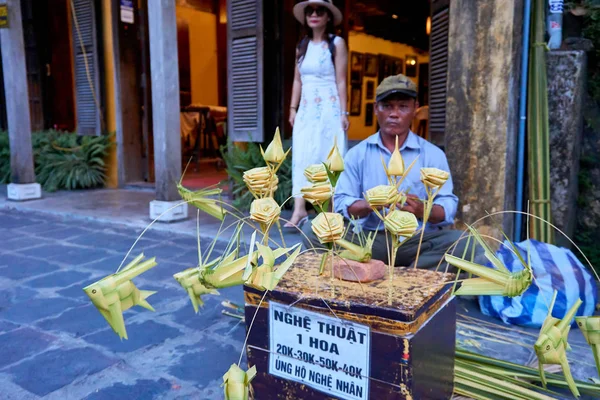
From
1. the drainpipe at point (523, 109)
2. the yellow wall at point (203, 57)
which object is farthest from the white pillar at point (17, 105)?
the drainpipe at point (523, 109)

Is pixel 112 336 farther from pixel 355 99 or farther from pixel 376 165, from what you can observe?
pixel 355 99

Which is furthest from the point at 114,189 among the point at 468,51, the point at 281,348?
the point at 281,348

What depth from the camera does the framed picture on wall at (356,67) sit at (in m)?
8.95

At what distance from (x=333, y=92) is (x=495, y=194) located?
63.1 inches

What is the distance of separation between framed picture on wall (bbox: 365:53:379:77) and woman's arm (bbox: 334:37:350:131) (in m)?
5.58

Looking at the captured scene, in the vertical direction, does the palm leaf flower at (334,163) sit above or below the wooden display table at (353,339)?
above

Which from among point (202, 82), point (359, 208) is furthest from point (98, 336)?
point (202, 82)

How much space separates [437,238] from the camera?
2.61 meters

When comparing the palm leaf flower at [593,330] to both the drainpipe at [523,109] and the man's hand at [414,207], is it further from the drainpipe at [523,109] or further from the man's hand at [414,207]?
the drainpipe at [523,109]

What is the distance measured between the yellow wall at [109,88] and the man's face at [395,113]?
5.74 metres

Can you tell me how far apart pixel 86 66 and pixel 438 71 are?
5.48m

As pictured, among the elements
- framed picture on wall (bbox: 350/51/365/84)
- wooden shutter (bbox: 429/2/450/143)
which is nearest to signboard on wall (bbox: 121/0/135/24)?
framed picture on wall (bbox: 350/51/365/84)

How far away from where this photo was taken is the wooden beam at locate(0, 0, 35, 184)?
19.5 feet

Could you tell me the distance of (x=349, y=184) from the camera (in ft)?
8.14
